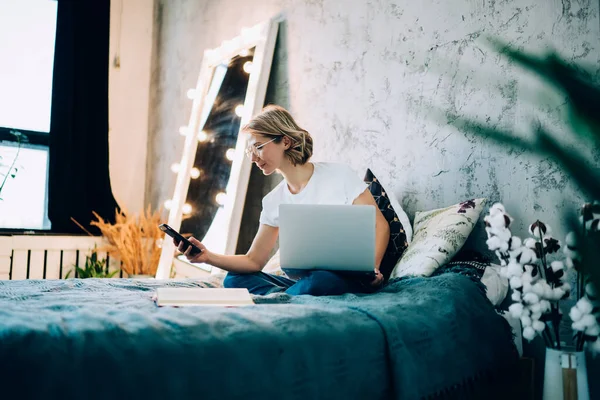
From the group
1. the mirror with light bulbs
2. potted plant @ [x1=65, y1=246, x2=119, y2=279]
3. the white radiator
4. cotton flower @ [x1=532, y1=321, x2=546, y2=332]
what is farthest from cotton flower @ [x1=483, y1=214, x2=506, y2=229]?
the white radiator

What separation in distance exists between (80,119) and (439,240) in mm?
2984

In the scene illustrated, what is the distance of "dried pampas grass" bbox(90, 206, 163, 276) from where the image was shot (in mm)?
3510

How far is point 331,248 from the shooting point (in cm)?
149

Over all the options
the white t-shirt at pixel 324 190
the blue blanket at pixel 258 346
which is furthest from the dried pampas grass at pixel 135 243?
the blue blanket at pixel 258 346

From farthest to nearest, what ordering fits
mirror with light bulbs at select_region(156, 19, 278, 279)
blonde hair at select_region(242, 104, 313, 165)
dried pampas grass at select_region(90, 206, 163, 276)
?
1. dried pampas grass at select_region(90, 206, 163, 276)
2. mirror with light bulbs at select_region(156, 19, 278, 279)
3. blonde hair at select_region(242, 104, 313, 165)

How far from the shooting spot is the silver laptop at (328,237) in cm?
144

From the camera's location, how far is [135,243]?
3535 mm

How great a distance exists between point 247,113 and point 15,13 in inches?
84.3

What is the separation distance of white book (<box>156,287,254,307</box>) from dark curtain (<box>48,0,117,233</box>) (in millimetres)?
2737

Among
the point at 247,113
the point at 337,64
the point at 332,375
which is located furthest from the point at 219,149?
the point at 332,375

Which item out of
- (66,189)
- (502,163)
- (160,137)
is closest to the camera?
(502,163)

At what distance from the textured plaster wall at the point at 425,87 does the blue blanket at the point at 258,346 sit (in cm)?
42

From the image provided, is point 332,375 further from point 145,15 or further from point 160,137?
point 145,15

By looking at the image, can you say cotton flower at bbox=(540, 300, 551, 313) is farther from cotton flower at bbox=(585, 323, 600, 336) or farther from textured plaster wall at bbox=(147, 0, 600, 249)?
textured plaster wall at bbox=(147, 0, 600, 249)
